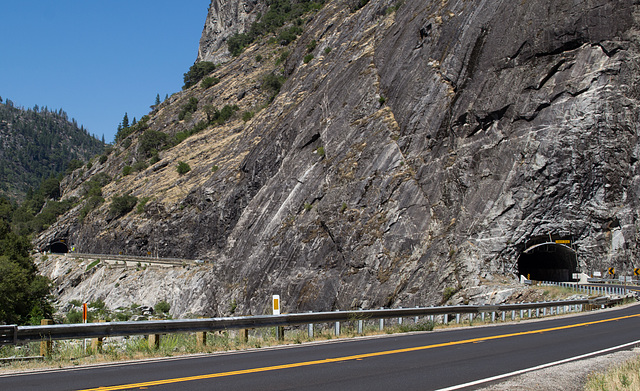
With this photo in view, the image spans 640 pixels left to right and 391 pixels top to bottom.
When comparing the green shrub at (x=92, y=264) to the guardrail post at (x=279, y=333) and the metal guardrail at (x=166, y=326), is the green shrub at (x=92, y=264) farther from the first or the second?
the guardrail post at (x=279, y=333)

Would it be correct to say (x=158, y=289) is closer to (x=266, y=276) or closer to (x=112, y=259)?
(x=112, y=259)

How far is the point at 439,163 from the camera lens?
43125 mm

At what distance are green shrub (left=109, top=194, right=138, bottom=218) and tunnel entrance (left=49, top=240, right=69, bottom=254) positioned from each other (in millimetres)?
20848

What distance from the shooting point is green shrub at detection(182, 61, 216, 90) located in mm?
125438

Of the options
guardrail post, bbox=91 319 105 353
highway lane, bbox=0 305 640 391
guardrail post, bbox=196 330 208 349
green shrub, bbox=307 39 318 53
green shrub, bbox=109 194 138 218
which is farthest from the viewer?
green shrub, bbox=109 194 138 218

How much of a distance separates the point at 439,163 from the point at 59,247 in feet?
265

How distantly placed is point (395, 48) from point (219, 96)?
5444 centimetres

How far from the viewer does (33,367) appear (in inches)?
448

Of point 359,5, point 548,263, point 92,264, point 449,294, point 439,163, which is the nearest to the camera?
point 449,294

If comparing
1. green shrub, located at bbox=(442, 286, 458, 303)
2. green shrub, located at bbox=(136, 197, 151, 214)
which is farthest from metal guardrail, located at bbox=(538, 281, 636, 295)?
green shrub, located at bbox=(136, 197, 151, 214)

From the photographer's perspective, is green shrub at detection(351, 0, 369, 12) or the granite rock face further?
the granite rock face

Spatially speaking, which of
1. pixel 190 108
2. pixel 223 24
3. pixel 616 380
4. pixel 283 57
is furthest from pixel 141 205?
pixel 223 24

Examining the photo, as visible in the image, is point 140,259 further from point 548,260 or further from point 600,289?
point 600,289

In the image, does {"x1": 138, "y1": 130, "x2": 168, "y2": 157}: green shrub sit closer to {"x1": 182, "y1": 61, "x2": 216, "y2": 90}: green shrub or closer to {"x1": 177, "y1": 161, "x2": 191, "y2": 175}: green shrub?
{"x1": 177, "y1": 161, "x2": 191, "y2": 175}: green shrub
